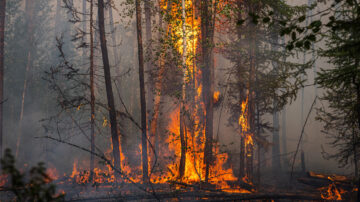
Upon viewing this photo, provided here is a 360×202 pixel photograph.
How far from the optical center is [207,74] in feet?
52.7

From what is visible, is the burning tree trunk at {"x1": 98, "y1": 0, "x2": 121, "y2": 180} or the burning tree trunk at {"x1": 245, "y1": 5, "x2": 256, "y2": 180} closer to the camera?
the burning tree trunk at {"x1": 98, "y1": 0, "x2": 121, "y2": 180}

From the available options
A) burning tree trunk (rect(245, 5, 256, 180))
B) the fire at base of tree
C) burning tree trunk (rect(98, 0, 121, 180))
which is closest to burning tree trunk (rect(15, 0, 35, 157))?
the fire at base of tree

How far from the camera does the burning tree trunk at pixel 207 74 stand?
14.6 m

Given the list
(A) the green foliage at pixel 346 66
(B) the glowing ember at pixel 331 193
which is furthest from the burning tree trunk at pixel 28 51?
(A) the green foliage at pixel 346 66

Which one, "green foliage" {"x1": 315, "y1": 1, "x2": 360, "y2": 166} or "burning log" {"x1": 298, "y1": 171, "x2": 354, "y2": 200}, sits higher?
"green foliage" {"x1": 315, "y1": 1, "x2": 360, "y2": 166}

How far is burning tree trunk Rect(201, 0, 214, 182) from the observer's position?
14594 mm

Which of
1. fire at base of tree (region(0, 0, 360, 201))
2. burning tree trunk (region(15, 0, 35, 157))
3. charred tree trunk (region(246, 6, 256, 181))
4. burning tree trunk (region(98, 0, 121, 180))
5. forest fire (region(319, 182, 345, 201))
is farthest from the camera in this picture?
burning tree trunk (region(15, 0, 35, 157))

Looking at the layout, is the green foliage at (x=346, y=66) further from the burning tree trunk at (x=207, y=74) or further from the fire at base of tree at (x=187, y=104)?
the burning tree trunk at (x=207, y=74)

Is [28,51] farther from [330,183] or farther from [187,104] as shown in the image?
[330,183]

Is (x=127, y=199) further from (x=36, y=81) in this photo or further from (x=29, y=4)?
(x=29, y=4)

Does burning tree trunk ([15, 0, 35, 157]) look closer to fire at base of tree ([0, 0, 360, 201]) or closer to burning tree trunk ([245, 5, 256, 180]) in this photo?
fire at base of tree ([0, 0, 360, 201])

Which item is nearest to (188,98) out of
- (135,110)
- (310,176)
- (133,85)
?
(310,176)

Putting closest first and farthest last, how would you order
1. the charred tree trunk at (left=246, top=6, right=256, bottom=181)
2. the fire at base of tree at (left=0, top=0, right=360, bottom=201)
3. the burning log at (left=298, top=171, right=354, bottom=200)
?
the fire at base of tree at (left=0, top=0, right=360, bottom=201) < the burning log at (left=298, top=171, right=354, bottom=200) < the charred tree trunk at (left=246, top=6, right=256, bottom=181)

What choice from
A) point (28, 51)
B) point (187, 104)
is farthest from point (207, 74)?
point (28, 51)
